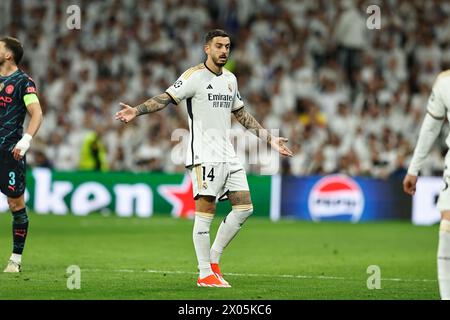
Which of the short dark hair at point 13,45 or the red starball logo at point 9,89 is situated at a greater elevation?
the short dark hair at point 13,45

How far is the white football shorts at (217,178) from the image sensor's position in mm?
11328

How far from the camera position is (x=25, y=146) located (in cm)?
1151

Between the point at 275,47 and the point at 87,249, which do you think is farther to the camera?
the point at 275,47

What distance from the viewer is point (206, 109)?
37.3 feet

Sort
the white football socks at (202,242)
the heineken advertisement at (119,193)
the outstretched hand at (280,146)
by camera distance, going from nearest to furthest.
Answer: the white football socks at (202,242) < the outstretched hand at (280,146) < the heineken advertisement at (119,193)

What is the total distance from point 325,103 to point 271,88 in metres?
1.44

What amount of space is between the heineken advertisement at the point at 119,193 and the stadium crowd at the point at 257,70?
117 cm

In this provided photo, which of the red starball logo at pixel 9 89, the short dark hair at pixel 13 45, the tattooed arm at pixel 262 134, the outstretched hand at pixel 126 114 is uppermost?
the short dark hair at pixel 13 45

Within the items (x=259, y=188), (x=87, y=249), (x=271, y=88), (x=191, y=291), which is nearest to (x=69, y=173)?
(x=259, y=188)

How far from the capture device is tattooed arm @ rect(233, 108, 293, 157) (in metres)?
11.7

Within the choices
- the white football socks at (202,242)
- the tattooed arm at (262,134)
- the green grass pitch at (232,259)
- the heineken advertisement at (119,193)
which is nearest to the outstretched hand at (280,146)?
the tattooed arm at (262,134)

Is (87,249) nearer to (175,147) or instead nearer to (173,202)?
(173,202)

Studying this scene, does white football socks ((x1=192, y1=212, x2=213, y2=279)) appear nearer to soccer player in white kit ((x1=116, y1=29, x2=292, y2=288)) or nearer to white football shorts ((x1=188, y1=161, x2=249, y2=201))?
soccer player in white kit ((x1=116, y1=29, x2=292, y2=288))

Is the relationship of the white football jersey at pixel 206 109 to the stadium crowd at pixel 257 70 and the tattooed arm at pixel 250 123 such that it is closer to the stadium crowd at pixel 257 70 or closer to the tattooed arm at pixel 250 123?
the tattooed arm at pixel 250 123
